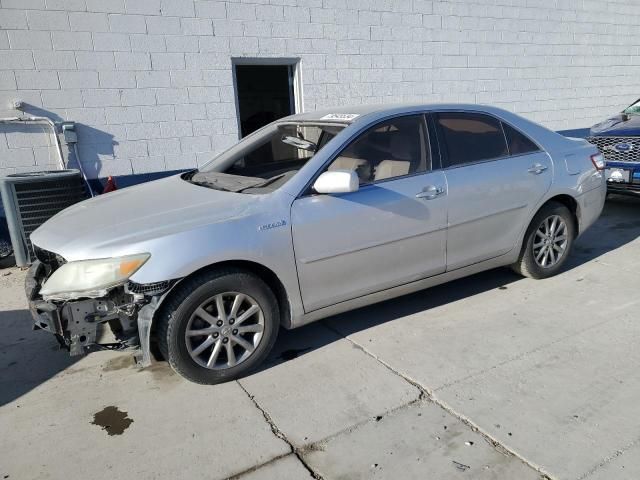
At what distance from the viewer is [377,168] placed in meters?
3.64

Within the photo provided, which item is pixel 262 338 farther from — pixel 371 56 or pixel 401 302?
pixel 371 56

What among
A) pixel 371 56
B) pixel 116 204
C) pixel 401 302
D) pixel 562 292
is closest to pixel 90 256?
pixel 116 204

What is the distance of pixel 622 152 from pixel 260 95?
5516mm

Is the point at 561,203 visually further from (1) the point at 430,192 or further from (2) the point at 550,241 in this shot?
(1) the point at 430,192

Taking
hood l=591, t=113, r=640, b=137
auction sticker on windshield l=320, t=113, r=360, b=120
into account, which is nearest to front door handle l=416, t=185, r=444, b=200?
auction sticker on windshield l=320, t=113, r=360, b=120

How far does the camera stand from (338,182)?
10.4 ft

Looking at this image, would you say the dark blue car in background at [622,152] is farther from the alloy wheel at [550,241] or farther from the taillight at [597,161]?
the alloy wheel at [550,241]

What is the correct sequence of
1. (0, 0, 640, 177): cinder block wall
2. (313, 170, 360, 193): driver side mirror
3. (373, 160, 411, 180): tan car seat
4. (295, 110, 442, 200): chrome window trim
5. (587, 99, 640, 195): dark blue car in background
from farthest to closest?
(587, 99, 640, 195): dark blue car in background
(0, 0, 640, 177): cinder block wall
(373, 160, 411, 180): tan car seat
(295, 110, 442, 200): chrome window trim
(313, 170, 360, 193): driver side mirror

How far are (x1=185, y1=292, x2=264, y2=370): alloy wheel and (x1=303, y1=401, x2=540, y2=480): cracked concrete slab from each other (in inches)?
33.9

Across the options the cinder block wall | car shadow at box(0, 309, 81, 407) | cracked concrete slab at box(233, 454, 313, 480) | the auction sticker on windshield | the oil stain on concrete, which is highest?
the cinder block wall

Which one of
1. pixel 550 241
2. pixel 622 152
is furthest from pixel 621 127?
pixel 550 241

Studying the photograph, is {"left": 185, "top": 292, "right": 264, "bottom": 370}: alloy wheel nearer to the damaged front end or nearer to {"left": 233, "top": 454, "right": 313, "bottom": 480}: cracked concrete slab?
the damaged front end

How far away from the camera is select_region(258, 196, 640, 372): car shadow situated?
372 cm

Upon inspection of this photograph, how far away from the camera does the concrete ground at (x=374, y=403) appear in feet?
8.21
